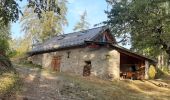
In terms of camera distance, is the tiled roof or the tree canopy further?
the tiled roof

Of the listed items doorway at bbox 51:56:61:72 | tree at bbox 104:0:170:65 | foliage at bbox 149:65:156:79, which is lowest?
foliage at bbox 149:65:156:79

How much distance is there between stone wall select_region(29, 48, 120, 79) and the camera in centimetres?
3084

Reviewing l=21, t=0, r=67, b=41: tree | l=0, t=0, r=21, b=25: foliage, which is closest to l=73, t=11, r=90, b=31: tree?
l=21, t=0, r=67, b=41: tree

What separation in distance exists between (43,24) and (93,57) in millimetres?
23043

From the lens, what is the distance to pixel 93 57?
32.1 m

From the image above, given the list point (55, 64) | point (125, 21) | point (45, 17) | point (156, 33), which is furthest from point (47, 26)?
point (156, 33)

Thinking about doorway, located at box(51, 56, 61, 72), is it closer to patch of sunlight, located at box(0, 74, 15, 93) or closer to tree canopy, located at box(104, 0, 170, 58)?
tree canopy, located at box(104, 0, 170, 58)

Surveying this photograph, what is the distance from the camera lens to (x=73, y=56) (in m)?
34.0

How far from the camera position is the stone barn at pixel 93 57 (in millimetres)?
31156

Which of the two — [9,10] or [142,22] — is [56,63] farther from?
[9,10]

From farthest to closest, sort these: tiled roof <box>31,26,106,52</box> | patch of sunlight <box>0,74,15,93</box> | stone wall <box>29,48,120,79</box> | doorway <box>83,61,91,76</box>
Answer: tiled roof <box>31,26,106,52</box> → doorway <box>83,61,91,76</box> → stone wall <box>29,48,120,79</box> → patch of sunlight <box>0,74,15,93</box>

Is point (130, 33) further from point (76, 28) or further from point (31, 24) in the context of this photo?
point (76, 28)

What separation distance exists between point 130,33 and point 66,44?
7.54 m

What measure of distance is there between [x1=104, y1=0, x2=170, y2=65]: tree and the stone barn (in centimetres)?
152
